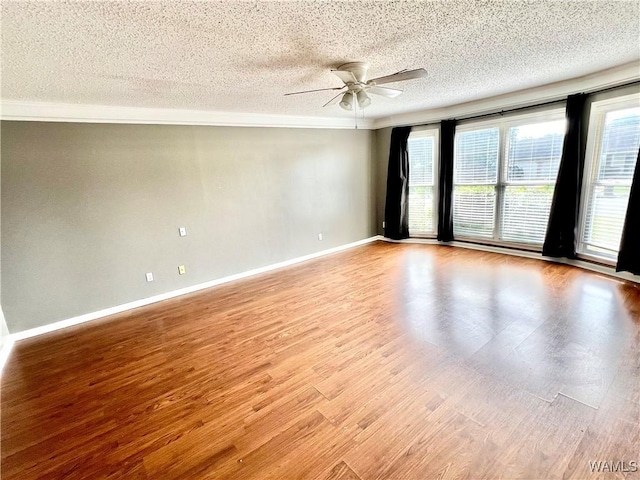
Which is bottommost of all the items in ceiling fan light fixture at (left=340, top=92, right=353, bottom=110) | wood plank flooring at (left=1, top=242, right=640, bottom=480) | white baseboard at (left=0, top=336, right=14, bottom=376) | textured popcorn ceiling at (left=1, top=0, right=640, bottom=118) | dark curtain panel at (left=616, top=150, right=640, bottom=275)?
wood plank flooring at (left=1, top=242, right=640, bottom=480)

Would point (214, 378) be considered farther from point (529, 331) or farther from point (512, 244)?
point (512, 244)

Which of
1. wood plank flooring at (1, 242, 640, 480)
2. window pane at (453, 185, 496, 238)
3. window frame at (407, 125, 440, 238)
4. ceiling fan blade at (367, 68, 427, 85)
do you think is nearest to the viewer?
wood plank flooring at (1, 242, 640, 480)

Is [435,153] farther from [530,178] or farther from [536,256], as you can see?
[536,256]

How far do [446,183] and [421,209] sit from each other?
731 mm

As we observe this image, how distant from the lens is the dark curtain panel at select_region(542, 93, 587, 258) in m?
3.70

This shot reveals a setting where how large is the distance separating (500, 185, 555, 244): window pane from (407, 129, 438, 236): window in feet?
3.99

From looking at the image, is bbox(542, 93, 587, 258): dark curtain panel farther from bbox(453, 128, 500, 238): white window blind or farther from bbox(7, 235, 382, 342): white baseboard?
bbox(7, 235, 382, 342): white baseboard

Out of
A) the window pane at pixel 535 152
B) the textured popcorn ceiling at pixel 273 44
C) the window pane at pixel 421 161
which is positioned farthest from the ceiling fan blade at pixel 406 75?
the window pane at pixel 421 161

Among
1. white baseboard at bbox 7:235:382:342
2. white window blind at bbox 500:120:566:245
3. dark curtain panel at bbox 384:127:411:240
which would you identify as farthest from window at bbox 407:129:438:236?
white baseboard at bbox 7:235:382:342

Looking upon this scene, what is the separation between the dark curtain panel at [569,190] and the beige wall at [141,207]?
3423 mm

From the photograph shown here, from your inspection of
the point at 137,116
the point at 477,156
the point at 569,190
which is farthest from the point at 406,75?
the point at 477,156

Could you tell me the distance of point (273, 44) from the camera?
2.06 metres

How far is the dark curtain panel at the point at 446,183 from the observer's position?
503cm

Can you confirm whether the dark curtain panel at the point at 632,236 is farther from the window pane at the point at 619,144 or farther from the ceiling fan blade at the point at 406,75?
the ceiling fan blade at the point at 406,75
